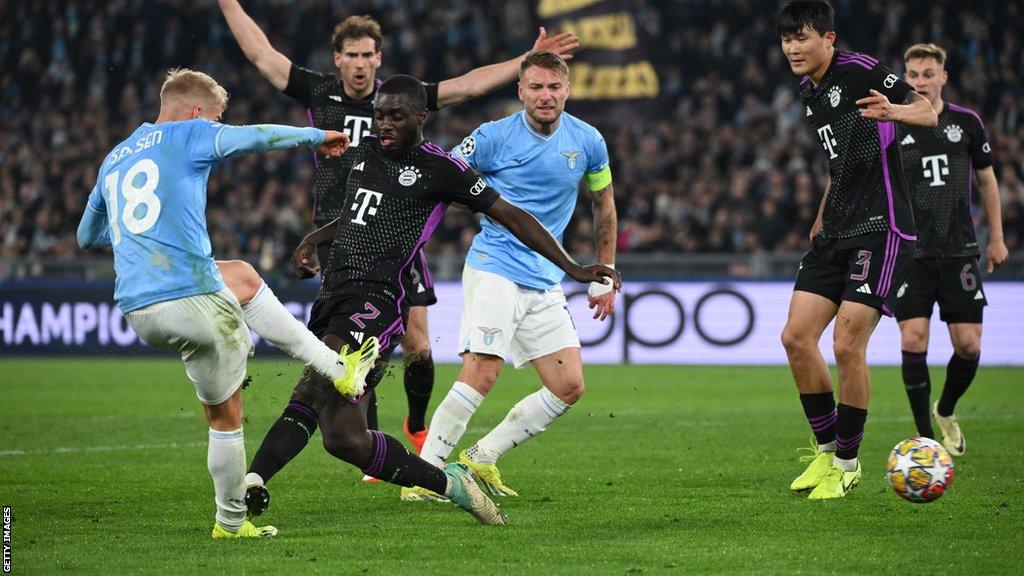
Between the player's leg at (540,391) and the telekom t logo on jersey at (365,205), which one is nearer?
the telekom t logo on jersey at (365,205)

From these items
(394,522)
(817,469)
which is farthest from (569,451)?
(394,522)

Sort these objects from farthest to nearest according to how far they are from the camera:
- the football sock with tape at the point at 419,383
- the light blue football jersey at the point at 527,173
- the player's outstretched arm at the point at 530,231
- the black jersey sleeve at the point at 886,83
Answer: the football sock with tape at the point at 419,383 → the light blue football jersey at the point at 527,173 → the black jersey sleeve at the point at 886,83 → the player's outstretched arm at the point at 530,231

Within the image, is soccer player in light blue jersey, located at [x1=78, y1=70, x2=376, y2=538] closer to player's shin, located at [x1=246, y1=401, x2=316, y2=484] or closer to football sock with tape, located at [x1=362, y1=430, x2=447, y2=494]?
player's shin, located at [x1=246, y1=401, x2=316, y2=484]

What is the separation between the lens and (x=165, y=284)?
18.9ft

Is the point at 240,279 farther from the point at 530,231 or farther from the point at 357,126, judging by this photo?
the point at 357,126

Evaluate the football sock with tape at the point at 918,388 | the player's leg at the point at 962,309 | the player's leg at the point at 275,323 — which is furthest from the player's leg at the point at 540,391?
the player's leg at the point at 962,309

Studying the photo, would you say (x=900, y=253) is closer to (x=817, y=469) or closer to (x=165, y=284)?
→ (x=817, y=469)

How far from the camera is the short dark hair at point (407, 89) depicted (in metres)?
6.36

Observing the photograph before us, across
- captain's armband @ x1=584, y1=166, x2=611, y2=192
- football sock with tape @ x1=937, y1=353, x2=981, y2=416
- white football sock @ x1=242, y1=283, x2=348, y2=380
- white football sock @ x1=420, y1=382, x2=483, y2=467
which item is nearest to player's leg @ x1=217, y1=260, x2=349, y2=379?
white football sock @ x1=242, y1=283, x2=348, y2=380

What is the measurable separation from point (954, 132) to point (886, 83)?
2.68m

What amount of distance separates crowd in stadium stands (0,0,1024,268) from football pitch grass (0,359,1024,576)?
7.82 m

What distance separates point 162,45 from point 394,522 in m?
22.2

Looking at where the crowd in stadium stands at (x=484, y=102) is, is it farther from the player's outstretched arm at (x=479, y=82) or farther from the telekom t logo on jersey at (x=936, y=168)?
the player's outstretched arm at (x=479, y=82)

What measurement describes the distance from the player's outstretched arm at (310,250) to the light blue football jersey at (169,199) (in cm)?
91
